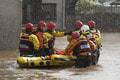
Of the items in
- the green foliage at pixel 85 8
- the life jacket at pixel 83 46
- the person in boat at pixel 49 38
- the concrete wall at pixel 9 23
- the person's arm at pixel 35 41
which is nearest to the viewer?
the life jacket at pixel 83 46

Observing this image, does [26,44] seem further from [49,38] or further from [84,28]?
[84,28]

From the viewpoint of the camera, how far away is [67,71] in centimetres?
1578

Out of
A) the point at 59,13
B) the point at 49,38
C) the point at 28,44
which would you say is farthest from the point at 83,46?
the point at 59,13

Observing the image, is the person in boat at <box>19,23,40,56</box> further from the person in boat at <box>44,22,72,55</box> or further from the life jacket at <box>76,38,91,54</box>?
the life jacket at <box>76,38,91,54</box>

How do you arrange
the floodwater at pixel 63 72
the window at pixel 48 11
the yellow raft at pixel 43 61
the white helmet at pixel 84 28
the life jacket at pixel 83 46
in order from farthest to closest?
the window at pixel 48 11 → the white helmet at pixel 84 28 → the life jacket at pixel 83 46 → the yellow raft at pixel 43 61 → the floodwater at pixel 63 72

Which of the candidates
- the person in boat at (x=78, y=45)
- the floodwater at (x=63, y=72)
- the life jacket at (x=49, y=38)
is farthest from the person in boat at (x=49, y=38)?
the floodwater at (x=63, y=72)

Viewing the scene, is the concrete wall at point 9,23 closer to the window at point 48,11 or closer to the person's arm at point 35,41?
the person's arm at point 35,41

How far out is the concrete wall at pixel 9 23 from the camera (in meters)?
22.9

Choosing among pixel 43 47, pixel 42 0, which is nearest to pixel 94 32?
pixel 43 47

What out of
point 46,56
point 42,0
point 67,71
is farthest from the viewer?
point 42,0

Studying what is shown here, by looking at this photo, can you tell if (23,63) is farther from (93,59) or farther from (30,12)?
(30,12)

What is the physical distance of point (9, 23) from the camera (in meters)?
23.2

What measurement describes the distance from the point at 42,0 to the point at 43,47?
2682cm

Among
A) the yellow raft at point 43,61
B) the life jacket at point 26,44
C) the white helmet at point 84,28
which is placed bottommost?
the yellow raft at point 43,61
